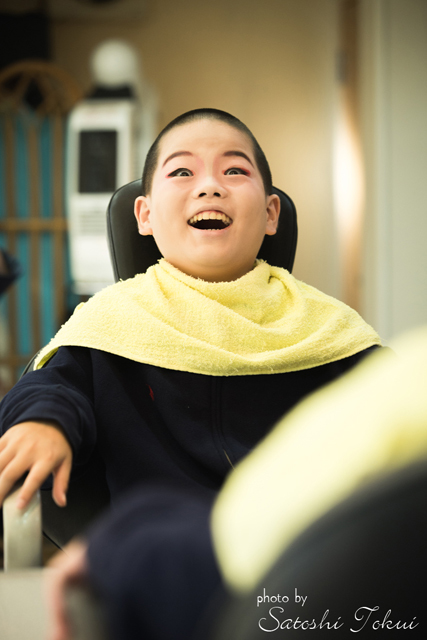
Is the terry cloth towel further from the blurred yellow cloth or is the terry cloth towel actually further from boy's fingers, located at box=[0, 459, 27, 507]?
the blurred yellow cloth

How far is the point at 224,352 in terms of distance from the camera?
30.2 inches

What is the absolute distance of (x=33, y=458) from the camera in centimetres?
54

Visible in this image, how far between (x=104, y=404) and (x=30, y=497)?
24 cm

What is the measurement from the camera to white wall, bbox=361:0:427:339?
2623 millimetres

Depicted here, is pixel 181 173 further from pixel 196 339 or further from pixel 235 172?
pixel 196 339

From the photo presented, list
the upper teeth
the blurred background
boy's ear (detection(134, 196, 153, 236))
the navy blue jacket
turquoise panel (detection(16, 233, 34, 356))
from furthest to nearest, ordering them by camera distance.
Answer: turquoise panel (detection(16, 233, 34, 356))
the blurred background
boy's ear (detection(134, 196, 153, 236))
the upper teeth
the navy blue jacket

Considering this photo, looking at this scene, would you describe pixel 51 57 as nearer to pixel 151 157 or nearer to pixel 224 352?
pixel 151 157

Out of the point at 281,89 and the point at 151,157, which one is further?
the point at 281,89

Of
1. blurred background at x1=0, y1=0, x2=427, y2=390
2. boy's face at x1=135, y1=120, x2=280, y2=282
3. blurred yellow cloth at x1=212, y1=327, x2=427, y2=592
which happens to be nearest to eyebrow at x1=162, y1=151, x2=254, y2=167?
boy's face at x1=135, y1=120, x2=280, y2=282

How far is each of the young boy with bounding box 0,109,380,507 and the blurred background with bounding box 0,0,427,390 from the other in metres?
2.12

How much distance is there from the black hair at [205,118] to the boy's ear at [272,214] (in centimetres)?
2

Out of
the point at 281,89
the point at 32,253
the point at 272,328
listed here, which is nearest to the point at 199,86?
the point at 281,89

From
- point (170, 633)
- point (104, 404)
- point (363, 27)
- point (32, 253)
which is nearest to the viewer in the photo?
point (170, 633)

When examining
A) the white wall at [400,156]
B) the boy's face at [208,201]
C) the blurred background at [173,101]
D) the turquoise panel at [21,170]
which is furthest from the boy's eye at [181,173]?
the turquoise panel at [21,170]
